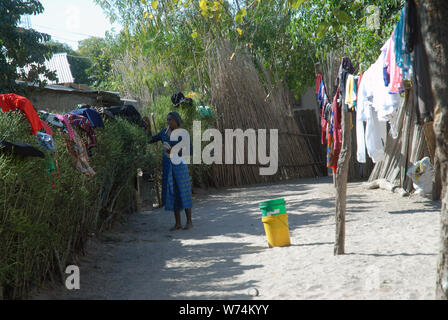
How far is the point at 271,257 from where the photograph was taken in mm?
5000

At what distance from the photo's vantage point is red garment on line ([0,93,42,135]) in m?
4.13

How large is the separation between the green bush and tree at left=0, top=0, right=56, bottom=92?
2670mm

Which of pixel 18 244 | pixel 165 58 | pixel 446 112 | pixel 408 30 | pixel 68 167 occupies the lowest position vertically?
pixel 18 244

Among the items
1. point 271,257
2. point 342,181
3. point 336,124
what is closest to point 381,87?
point 336,124

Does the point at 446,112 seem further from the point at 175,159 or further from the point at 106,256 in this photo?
the point at 175,159

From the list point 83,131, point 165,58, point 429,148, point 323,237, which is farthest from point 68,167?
point 165,58

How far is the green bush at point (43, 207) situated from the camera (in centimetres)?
333

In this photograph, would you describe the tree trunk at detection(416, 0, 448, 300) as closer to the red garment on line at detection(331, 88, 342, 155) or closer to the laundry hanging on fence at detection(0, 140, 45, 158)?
the laundry hanging on fence at detection(0, 140, 45, 158)

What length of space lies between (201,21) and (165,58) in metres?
1.92

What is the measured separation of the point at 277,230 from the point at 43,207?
8.41 ft

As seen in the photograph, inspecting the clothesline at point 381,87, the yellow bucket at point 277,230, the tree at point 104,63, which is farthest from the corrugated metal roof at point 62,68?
the yellow bucket at point 277,230

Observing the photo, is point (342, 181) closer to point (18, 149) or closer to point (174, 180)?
point (174, 180)

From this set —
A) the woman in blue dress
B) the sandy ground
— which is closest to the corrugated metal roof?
the sandy ground

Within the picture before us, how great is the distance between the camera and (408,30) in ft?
12.0
